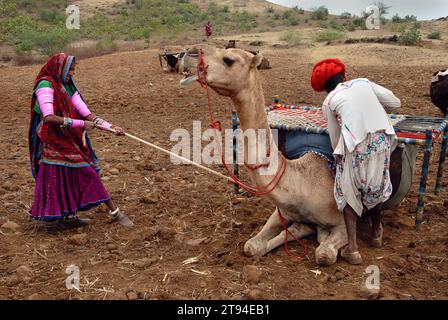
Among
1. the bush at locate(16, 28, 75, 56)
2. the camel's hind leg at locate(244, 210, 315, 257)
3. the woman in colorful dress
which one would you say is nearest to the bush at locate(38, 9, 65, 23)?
the bush at locate(16, 28, 75, 56)

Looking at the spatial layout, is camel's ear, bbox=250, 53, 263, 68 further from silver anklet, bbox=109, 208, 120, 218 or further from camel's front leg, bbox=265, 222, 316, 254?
silver anklet, bbox=109, 208, 120, 218

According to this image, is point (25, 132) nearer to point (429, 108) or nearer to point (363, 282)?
point (363, 282)

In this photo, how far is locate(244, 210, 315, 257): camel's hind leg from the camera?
3.79 m

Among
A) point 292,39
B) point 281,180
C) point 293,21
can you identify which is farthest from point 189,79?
point 293,21

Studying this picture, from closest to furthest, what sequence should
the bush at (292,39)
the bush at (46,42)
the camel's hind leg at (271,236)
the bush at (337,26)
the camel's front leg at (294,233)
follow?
the camel's hind leg at (271,236) → the camel's front leg at (294,233) → the bush at (46,42) → the bush at (292,39) → the bush at (337,26)

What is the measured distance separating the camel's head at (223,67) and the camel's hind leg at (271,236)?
1154 mm

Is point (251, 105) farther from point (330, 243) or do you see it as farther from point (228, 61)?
point (330, 243)

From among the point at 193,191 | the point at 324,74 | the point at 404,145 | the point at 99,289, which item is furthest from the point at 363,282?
the point at 193,191

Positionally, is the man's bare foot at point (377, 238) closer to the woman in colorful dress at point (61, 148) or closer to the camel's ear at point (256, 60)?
the camel's ear at point (256, 60)

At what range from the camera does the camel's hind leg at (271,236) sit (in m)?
3.79

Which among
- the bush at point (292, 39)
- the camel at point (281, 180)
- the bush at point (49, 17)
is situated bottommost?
the camel at point (281, 180)

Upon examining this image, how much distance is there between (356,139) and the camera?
340 centimetres

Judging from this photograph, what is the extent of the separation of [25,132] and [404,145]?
599cm

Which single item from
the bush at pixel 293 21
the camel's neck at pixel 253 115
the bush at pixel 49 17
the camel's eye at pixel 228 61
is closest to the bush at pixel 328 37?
the bush at pixel 293 21
